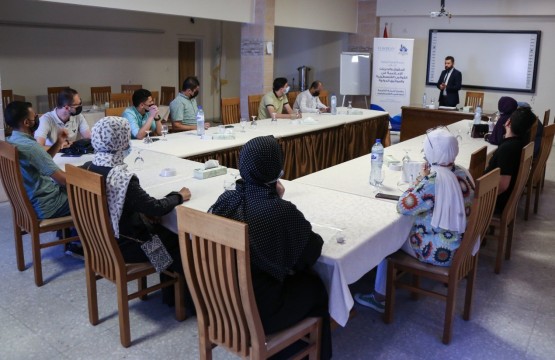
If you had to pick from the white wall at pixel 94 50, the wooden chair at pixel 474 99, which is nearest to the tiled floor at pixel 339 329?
the white wall at pixel 94 50

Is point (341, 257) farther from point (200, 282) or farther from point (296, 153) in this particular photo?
point (296, 153)

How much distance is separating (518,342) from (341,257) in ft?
3.85

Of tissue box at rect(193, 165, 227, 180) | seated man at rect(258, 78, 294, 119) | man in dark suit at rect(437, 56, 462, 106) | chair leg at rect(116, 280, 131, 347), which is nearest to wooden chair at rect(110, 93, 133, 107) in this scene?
seated man at rect(258, 78, 294, 119)

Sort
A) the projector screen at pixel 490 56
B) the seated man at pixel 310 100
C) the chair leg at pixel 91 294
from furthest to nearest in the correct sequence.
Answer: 1. the projector screen at pixel 490 56
2. the seated man at pixel 310 100
3. the chair leg at pixel 91 294

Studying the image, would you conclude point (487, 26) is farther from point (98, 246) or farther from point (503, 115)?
point (98, 246)

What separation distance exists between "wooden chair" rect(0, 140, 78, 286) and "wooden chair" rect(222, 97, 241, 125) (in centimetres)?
288

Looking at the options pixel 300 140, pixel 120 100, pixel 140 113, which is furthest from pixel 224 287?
pixel 120 100

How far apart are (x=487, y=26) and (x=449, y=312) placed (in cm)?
753

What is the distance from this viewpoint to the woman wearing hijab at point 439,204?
92.4 inches

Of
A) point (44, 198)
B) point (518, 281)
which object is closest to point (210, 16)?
point (44, 198)

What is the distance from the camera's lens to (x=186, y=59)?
9695 millimetres

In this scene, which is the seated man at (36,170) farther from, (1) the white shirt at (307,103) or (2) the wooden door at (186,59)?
(2) the wooden door at (186,59)

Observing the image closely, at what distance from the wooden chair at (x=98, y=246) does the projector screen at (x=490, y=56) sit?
25.5 feet

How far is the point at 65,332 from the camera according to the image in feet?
8.16
